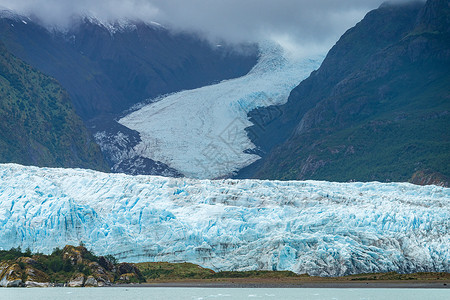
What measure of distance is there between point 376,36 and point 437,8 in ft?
83.5

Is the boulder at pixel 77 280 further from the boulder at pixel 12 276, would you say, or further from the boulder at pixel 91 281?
the boulder at pixel 12 276

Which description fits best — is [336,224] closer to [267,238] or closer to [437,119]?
[267,238]

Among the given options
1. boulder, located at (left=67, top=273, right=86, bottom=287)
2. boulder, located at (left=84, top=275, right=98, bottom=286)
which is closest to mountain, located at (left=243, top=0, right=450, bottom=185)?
boulder, located at (left=84, top=275, right=98, bottom=286)

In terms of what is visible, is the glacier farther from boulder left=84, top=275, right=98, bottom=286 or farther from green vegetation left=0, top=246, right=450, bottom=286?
boulder left=84, top=275, right=98, bottom=286

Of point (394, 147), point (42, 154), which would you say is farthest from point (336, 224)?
→ point (42, 154)

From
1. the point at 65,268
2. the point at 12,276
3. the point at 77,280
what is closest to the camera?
the point at 12,276

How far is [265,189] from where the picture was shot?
94062 millimetres

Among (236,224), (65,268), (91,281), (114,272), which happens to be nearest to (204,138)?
(236,224)
